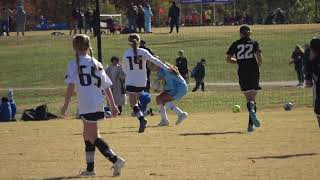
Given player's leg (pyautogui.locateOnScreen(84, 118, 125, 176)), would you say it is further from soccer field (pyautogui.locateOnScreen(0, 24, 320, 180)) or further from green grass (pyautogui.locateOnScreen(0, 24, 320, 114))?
green grass (pyautogui.locateOnScreen(0, 24, 320, 114))

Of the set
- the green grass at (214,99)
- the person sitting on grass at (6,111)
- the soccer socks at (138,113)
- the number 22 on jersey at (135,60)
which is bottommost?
the green grass at (214,99)

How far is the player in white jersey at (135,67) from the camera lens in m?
16.9

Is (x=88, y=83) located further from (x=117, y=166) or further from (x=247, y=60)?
(x=247, y=60)

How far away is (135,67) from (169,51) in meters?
24.2

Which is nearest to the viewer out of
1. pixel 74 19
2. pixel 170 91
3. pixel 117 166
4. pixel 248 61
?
pixel 117 166

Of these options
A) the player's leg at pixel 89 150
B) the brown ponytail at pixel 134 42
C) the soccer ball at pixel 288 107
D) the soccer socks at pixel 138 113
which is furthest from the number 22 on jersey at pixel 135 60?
the soccer ball at pixel 288 107

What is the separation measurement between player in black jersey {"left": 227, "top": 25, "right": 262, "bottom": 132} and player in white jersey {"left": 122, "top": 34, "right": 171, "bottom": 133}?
1628mm

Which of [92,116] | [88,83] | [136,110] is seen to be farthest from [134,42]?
[92,116]

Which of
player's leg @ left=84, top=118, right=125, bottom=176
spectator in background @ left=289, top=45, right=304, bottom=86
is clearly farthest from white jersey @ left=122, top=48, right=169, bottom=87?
spectator in background @ left=289, top=45, right=304, bottom=86

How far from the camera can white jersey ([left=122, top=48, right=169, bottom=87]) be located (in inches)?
669

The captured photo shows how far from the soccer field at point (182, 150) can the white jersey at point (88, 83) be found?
0.92 m

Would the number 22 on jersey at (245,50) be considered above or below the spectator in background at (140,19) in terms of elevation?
above

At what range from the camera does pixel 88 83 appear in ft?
→ 36.9

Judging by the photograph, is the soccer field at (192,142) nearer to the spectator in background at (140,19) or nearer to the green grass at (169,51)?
the green grass at (169,51)
